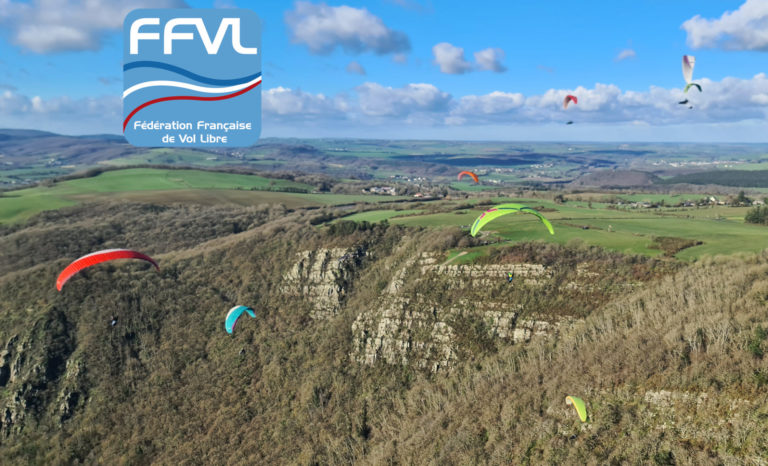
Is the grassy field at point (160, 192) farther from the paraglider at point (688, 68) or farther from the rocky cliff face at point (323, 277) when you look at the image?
the paraglider at point (688, 68)

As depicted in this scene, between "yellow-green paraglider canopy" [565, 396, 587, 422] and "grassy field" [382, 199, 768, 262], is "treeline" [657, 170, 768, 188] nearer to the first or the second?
"grassy field" [382, 199, 768, 262]

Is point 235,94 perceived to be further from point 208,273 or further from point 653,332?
point 653,332

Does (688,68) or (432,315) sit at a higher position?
(688,68)

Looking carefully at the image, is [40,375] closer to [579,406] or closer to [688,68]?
[579,406]

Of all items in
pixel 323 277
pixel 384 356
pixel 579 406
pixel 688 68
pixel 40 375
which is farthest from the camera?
pixel 323 277

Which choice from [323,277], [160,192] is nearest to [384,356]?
[323,277]

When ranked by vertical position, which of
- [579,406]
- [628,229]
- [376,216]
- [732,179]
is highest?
[732,179]

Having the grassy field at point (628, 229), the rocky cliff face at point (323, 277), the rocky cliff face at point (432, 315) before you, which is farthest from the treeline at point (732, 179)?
the rocky cliff face at point (432, 315)
